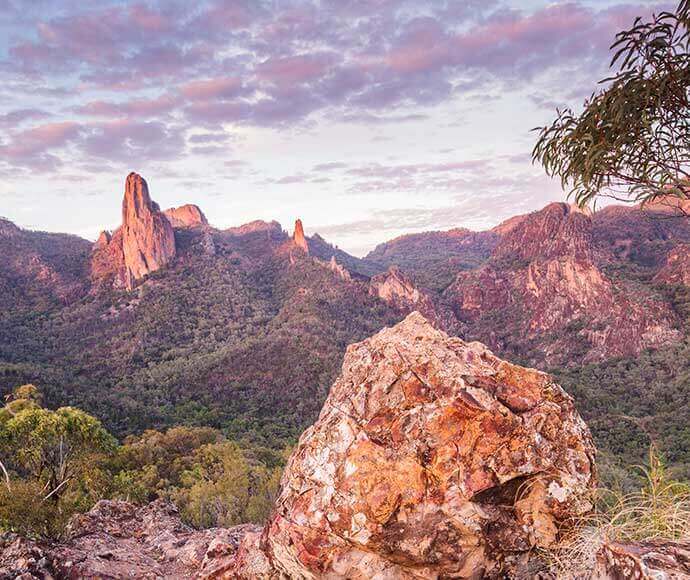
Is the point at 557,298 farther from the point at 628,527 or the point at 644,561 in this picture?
the point at 644,561

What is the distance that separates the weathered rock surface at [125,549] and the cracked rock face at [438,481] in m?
2.07

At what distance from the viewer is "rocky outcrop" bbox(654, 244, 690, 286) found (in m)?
94.5

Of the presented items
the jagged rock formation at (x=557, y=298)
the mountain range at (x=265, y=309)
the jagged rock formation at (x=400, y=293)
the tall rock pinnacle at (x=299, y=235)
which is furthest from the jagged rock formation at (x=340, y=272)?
the jagged rock formation at (x=557, y=298)

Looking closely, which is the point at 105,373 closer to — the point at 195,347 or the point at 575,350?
the point at 195,347

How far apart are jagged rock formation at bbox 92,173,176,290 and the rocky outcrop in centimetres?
13470

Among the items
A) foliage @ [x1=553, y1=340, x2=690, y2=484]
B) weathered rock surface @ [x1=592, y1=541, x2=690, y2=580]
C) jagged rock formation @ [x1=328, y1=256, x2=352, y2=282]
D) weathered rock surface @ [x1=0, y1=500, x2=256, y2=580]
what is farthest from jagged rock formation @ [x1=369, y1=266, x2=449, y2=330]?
weathered rock surface @ [x1=592, y1=541, x2=690, y2=580]

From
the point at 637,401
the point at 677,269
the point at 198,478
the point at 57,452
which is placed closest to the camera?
the point at 57,452

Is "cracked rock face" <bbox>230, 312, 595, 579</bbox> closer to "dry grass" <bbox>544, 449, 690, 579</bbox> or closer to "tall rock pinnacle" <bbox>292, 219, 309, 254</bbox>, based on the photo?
"dry grass" <bbox>544, 449, 690, 579</bbox>

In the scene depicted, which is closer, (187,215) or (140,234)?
(140,234)

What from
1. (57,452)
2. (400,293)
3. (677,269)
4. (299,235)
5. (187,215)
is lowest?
(677,269)

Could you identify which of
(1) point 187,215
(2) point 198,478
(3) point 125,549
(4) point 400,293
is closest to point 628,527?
(3) point 125,549

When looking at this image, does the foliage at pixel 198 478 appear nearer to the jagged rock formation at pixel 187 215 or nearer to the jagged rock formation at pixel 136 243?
the jagged rock formation at pixel 136 243

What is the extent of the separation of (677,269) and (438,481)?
387ft

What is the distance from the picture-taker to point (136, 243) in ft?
447
